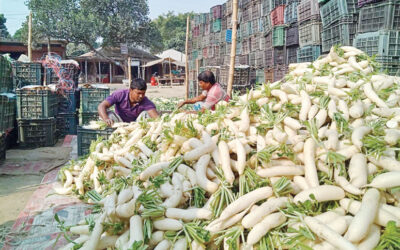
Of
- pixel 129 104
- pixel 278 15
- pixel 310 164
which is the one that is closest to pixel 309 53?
pixel 278 15

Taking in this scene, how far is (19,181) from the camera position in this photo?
4227 mm

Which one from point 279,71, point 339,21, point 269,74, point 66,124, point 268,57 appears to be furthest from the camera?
point 268,57

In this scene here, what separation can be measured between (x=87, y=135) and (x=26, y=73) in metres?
3.70

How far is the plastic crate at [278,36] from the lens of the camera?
361 inches

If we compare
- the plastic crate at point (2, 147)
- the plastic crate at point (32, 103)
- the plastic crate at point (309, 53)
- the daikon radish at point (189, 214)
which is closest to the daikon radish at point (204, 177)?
the daikon radish at point (189, 214)

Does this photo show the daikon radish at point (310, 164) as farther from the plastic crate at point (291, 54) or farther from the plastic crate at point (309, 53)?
the plastic crate at point (291, 54)

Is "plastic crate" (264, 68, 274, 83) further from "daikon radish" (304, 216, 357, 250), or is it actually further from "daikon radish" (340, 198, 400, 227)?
"daikon radish" (304, 216, 357, 250)

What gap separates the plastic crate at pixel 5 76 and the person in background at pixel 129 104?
9.48ft

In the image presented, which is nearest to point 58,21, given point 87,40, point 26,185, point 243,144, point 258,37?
point 87,40

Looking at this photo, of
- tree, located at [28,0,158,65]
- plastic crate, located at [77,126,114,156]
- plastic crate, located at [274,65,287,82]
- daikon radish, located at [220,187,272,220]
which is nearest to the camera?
daikon radish, located at [220,187,272,220]

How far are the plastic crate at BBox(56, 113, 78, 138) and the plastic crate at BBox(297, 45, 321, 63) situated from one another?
580 centimetres

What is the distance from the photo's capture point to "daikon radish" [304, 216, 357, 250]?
161cm

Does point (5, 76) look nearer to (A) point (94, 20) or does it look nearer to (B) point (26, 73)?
(B) point (26, 73)

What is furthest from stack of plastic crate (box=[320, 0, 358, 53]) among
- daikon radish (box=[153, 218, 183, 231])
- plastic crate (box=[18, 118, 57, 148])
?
plastic crate (box=[18, 118, 57, 148])
